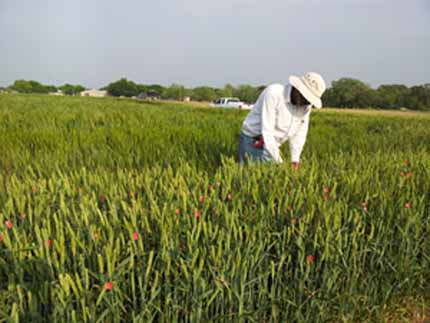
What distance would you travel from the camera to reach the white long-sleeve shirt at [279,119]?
300cm

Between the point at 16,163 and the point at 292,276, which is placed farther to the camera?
the point at 16,163

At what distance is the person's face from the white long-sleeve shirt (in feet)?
0.12

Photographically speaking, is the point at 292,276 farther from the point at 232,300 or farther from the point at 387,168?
the point at 387,168

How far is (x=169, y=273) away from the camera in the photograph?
1321 millimetres

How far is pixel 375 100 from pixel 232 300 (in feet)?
190

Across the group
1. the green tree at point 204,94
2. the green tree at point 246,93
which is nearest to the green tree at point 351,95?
the green tree at point 246,93

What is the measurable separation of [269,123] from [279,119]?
0.13m

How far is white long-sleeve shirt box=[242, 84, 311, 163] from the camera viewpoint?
300 centimetres

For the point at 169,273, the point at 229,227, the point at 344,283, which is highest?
the point at 229,227

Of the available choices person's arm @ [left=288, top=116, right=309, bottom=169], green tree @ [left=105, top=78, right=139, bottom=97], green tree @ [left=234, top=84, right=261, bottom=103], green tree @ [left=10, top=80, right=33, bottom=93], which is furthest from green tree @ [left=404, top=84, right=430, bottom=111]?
green tree @ [left=10, top=80, right=33, bottom=93]

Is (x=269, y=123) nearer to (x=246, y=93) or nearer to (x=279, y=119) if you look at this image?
(x=279, y=119)

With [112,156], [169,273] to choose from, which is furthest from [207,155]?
[169,273]

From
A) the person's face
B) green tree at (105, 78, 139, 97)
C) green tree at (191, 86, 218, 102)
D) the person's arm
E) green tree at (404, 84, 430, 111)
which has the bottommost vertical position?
the person's arm

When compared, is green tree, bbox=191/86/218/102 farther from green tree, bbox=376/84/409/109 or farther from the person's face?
the person's face
